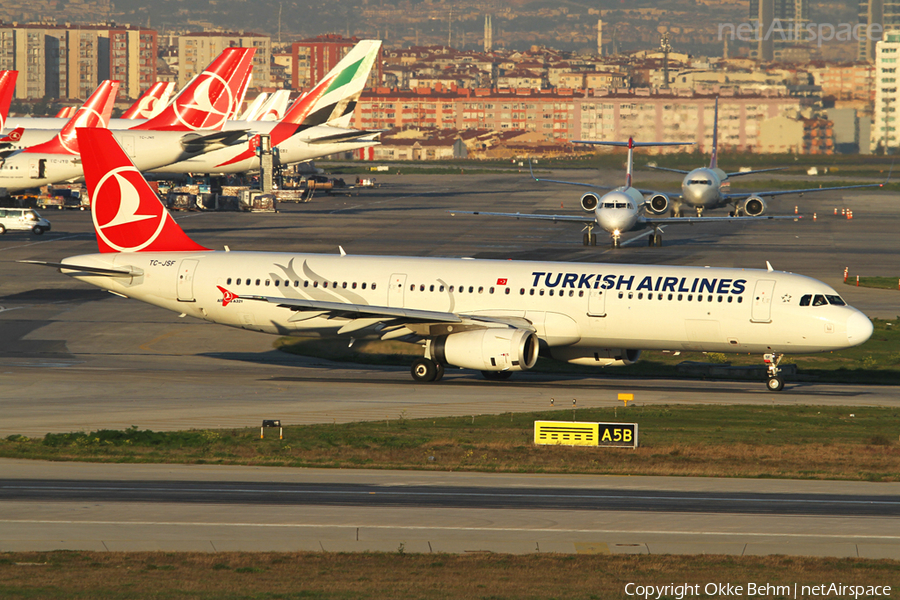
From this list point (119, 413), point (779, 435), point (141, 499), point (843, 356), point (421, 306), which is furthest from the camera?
point (843, 356)

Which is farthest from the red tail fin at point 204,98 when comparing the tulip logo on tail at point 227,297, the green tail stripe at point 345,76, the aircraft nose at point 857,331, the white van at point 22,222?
the aircraft nose at point 857,331

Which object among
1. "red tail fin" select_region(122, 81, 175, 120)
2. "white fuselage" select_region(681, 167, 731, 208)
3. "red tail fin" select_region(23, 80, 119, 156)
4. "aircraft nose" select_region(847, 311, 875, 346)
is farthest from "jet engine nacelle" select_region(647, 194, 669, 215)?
"red tail fin" select_region(122, 81, 175, 120)

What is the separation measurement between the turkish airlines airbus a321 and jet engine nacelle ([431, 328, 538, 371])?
0.16ft

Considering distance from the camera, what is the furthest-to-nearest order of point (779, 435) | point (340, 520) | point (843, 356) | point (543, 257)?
point (543, 257) < point (843, 356) < point (779, 435) < point (340, 520)

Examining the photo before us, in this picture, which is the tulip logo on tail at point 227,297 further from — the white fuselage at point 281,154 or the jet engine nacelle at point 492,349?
the white fuselage at point 281,154

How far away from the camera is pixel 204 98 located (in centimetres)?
11556

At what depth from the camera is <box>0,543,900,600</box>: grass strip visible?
19578 mm

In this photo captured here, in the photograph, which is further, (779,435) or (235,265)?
(235,265)

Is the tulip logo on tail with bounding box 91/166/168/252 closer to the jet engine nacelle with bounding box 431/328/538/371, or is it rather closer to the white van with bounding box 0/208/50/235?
the jet engine nacelle with bounding box 431/328/538/371

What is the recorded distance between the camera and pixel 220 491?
1077 inches

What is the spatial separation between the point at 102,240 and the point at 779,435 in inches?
1117

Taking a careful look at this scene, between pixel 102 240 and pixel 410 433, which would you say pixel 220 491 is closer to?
pixel 410 433

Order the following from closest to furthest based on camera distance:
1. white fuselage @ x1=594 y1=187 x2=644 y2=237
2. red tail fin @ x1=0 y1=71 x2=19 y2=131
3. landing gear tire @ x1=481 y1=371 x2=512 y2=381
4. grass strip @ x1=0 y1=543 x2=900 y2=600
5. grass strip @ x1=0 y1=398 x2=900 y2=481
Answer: grass strip @ x1=0 y1=543 x2=900 y2=600
grass strip @ x1=0 y1=398 x2=900 y2=481
landing gear tire @ x1=481 y1=371 x2=512 y2=381
white fuselage @ x1=594 y1=187 x2=644 y2=237
red tail fin @ x1=0 y1=71 x2=19 y2=131

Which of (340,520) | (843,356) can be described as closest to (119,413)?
(340,520)
